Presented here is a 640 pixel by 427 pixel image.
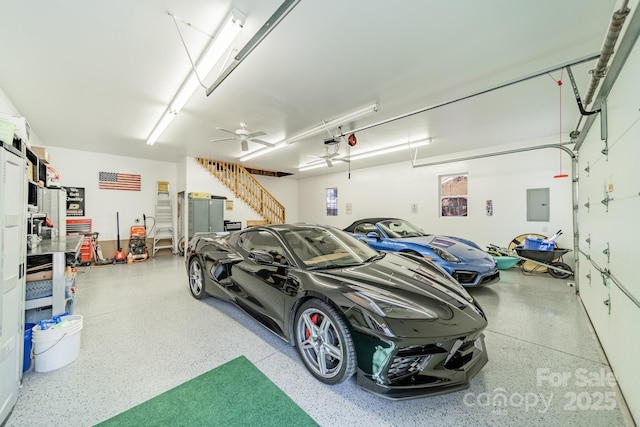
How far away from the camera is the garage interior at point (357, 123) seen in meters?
1.53

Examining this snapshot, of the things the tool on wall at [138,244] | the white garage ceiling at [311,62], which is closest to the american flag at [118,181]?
the tool on wall at [138,244]

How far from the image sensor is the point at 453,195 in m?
6.46

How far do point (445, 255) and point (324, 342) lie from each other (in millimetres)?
2634

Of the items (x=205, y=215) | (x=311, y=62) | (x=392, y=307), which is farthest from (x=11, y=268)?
(x=205, y=215)

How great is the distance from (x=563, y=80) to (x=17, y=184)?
534cm

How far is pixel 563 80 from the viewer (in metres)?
2.92

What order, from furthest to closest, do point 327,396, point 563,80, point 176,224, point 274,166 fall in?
point 274,166, point 176,224, point 563,80, point 327,396

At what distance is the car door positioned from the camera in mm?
2074

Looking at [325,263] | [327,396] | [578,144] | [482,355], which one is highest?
[578,144]

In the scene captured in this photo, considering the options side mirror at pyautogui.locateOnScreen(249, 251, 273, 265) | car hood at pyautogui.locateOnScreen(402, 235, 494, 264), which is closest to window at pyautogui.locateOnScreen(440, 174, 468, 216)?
car hood at pyautogui.locateOnScreen(402, 235, 494, 264)

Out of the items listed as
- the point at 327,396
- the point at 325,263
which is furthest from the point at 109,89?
the point at 327,396

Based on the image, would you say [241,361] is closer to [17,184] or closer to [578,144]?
[17,184]

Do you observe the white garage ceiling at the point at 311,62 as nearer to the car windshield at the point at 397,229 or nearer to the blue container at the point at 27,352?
the car windshield at the point at 397,229

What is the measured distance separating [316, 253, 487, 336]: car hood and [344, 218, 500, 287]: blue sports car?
1504 millimetres
